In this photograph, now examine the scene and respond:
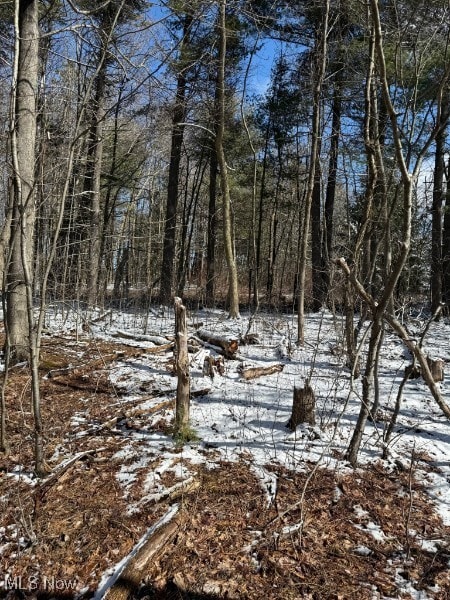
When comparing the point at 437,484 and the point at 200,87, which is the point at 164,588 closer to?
the point at 437,484

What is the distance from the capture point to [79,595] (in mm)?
2248

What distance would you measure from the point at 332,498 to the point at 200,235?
982 inches

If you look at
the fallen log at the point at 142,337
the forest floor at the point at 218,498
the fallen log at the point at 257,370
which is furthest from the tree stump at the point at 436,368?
the fallen log at the point at 142,337

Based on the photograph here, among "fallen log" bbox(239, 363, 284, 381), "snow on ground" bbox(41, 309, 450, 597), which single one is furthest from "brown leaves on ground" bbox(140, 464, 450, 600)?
"fallen log" bbox(239, 363, 284, 381)

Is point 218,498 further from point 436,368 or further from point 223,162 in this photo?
point 223,162

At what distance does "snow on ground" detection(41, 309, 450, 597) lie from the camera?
3383 millimetres

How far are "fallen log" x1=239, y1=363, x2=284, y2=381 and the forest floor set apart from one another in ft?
1.52

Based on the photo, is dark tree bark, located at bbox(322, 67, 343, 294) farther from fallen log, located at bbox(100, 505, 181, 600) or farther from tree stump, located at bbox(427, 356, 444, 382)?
fallen log, located at bbox(100, 505, 181, 600)

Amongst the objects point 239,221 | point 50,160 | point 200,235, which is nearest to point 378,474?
point 50,160

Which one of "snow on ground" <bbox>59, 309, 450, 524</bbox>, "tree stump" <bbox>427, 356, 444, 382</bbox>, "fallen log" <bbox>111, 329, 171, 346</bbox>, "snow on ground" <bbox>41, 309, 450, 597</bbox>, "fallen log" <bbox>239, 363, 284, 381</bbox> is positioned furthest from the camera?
"fallen log" <bbox>111, 329, 171, 346</bbox>

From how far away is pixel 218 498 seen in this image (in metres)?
3.03

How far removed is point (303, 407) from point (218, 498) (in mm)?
1461

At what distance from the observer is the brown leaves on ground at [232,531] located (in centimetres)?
236

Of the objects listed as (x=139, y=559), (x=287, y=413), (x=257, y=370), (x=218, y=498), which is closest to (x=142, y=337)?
(x=257, y=370)
